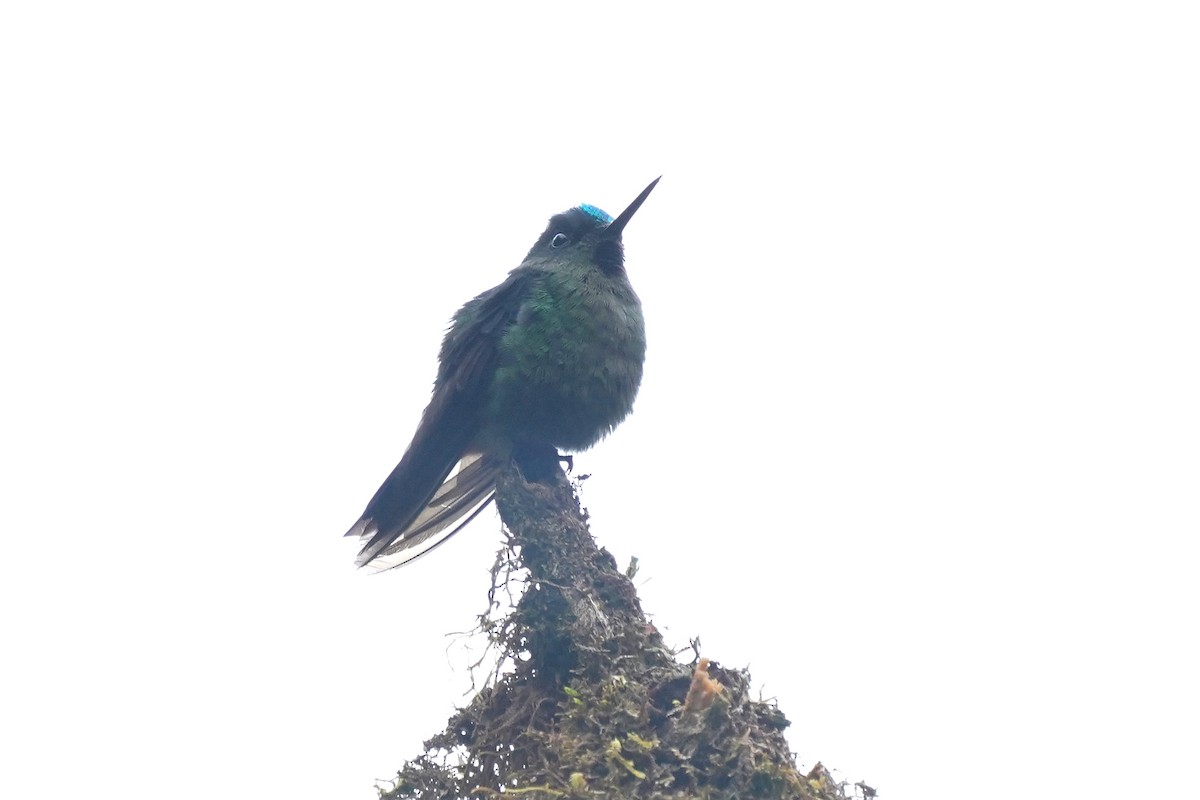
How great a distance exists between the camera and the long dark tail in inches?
291

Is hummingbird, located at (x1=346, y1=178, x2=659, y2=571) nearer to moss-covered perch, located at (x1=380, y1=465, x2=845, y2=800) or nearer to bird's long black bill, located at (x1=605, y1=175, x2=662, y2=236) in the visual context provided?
bird's long black bill, located at (x1=605, y1=175, x2=662, y2=236)

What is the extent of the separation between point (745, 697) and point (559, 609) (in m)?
0.81

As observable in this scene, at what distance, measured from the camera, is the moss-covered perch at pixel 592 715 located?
4504 mm

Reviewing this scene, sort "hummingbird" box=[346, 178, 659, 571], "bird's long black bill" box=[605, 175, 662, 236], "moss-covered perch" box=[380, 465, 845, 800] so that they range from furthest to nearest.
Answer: "bird's long black bill" box=[605, 175, 662, 236] < "hummingbird" box=[346, 178, 659, 571] < "moss-covered perch" box=[380, 465, 845, 800]

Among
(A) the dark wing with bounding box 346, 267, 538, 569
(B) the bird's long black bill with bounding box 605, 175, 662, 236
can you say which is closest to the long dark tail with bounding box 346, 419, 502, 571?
(A) the dark wing with bounding box 346, 267, 538, 569

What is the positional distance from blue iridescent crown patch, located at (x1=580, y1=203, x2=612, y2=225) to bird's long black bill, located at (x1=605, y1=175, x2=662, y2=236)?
96 millimetres

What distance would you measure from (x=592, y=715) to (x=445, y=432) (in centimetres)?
300

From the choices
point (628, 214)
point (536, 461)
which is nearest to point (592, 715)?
point (536, 461)

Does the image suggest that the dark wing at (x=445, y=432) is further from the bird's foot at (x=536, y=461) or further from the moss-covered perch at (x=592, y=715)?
the moss-covered perch at (x=592, y=715)

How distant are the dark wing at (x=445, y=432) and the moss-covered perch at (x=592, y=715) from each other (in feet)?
5.87

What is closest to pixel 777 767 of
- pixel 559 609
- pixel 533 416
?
pixel 559 609

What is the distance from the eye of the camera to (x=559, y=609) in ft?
16.8

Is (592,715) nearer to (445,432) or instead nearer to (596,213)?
(445,432)

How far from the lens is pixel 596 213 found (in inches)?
336
